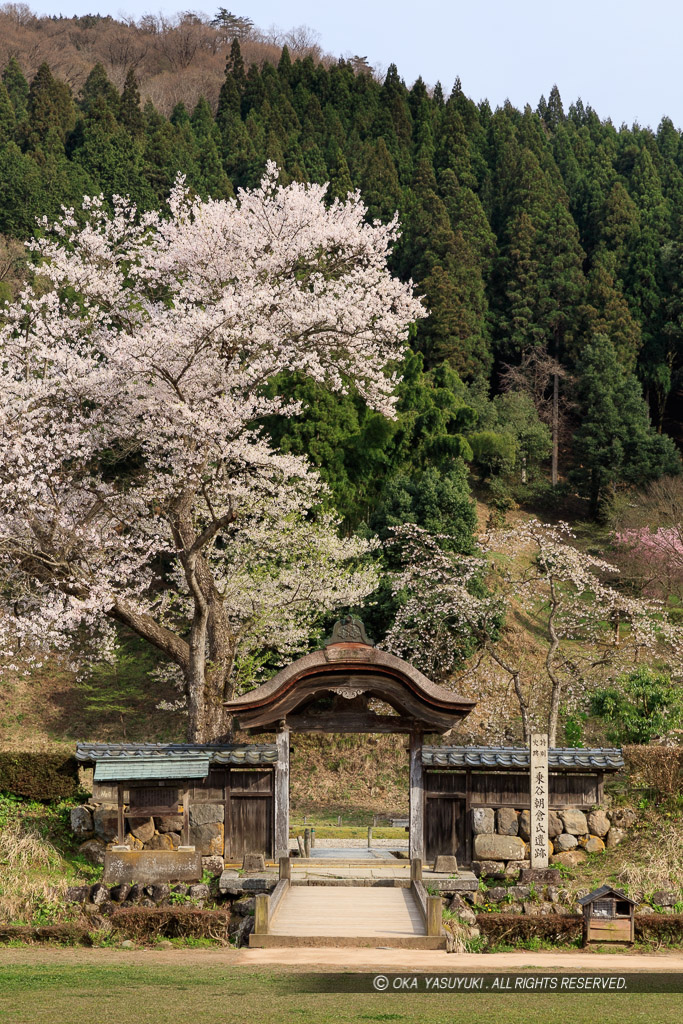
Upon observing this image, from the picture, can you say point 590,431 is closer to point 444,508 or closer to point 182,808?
point 444,508

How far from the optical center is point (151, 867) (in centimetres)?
1458

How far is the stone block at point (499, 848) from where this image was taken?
15438mm

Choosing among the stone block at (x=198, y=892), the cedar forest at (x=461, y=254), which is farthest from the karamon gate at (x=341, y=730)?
the cedar forest at (x=461, y=254)

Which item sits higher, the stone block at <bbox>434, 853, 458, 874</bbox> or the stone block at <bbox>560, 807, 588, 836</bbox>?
the stone block at <bbox>560, 807, 588, 836</bbox>

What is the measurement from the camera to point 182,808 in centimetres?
1530

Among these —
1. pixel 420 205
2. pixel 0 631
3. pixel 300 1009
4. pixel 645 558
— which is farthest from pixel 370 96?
pixel 300 1009

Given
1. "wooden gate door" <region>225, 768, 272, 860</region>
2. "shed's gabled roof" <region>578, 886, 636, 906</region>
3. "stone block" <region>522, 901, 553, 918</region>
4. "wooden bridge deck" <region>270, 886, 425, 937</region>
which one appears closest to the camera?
"wooden bridge deck" <region>270, 886, 425, 937</region>

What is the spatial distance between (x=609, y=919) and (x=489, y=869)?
264cm

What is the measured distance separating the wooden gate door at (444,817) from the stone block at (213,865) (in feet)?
10.1

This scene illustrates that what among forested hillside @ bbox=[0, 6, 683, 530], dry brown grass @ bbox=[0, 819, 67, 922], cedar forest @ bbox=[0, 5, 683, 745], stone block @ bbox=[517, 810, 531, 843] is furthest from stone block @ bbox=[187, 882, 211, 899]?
forested hillside @ bbox=[0, 6, 683, 530]

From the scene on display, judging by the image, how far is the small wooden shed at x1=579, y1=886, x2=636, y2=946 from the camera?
42.2 feet

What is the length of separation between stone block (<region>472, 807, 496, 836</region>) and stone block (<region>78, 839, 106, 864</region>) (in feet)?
17.7

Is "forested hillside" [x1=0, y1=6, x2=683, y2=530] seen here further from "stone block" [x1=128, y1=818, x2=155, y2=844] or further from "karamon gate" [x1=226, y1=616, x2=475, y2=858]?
"stone block" [x1=128, y1=818, x2=155, y2=844]

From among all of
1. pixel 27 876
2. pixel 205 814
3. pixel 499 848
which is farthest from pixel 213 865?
pixel 499 848
